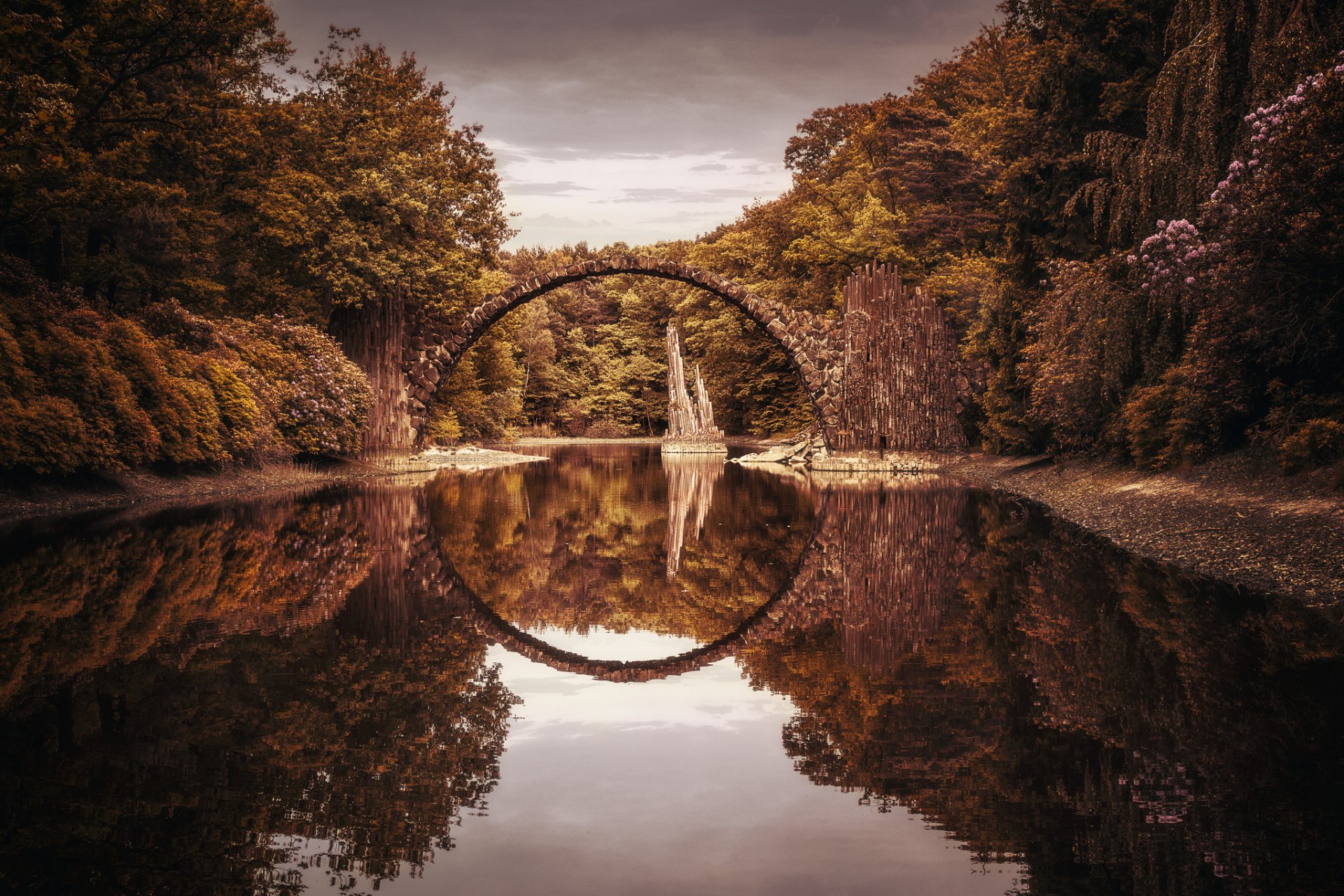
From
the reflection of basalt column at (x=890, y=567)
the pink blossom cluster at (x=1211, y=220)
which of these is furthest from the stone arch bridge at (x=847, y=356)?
the pink blossom cluster at (x=1211, y=220)

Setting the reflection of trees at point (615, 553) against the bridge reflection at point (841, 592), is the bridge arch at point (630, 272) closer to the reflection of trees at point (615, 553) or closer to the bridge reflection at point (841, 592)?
the reflection of trees at point (615, 553)

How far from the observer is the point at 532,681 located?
20.2ft

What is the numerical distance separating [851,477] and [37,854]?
22.7 m

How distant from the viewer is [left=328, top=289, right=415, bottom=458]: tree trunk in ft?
91.5

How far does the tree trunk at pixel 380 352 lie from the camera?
27.9 metres

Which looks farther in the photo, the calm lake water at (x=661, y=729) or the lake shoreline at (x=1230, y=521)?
the lake shoreline at (x=1230, y=521)

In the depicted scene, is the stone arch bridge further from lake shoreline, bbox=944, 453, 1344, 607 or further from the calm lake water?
the calm lake water

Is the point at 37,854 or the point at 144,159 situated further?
the point at 144,159

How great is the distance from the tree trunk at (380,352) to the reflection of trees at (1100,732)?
2225 cm

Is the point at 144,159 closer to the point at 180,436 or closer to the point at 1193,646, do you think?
the point at 180,436

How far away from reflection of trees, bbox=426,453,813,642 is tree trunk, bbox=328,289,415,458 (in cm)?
691

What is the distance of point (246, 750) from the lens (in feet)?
14.9

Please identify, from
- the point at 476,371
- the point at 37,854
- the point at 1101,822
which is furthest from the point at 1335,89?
the point at 476,371

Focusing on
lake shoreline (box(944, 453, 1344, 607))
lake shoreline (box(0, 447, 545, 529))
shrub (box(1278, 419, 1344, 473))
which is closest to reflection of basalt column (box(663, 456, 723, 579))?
lake shoreline (box(944, 453, 1344, 607))
